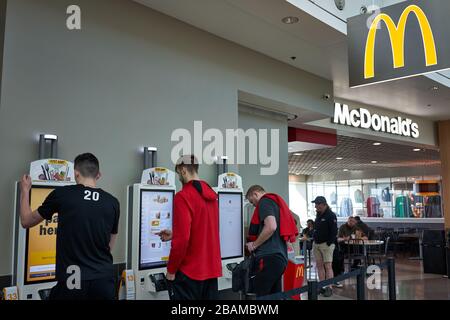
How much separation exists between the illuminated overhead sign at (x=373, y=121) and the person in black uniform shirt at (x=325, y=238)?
172 centimetres

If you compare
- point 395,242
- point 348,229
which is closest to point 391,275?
point 348,229

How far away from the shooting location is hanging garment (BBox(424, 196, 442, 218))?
1750 centimetres

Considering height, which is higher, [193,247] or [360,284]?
[193,247]

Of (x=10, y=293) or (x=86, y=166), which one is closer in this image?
(x=86, y=166)

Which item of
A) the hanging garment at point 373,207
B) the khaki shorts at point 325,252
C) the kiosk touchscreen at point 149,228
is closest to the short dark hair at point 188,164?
the kiosk touchscreen at point 149,228

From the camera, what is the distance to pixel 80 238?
2494 mm

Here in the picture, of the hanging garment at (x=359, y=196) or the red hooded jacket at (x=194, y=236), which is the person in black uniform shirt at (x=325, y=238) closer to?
the red hooded jacket at (x=194, y=236)

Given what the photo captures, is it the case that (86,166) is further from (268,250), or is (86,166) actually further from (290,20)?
(290,20)

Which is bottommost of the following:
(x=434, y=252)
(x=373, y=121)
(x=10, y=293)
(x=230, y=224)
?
(x=434, y=252)

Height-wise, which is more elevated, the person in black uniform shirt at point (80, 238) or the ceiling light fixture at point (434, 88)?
the ceiling light fixture at point (434, 88)

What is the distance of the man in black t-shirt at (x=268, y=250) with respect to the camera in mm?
4035

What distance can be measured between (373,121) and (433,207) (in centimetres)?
1090

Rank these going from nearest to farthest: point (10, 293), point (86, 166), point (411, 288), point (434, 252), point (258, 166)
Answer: point (86, 166) → point (10, 293) → point (258, 166) → point (411, 288) → point (434, 252)
